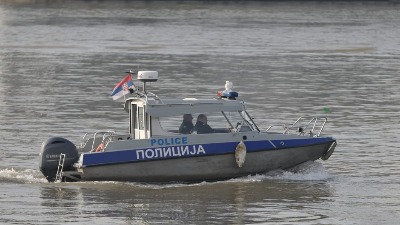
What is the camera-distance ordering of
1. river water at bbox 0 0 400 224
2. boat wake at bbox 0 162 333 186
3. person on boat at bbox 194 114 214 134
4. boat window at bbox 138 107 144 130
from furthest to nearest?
boat wake at bbox 0 162 333 186 → boat window at bbox 138 107 144 130 → person on boat at bbox 194 114 214 134 → river water at bbox 0 0 400 224

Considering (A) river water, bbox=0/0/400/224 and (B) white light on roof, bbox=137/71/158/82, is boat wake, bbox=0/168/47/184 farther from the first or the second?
(B) white light on roof, bbox=137/71/158/82

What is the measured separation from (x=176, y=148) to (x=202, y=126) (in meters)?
0.90

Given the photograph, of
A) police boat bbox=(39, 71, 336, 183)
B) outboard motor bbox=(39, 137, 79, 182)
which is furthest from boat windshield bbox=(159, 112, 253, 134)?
outboard motor bbox=(39, 137, 79, 182)

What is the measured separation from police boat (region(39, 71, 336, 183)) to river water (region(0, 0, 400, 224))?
1.00 ft

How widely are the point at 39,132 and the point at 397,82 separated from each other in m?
21.5

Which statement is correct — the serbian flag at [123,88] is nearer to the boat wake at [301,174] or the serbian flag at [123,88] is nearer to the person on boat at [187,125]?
the person on boat at [187,125]

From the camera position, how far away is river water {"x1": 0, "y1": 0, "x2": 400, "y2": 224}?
26.1 metres

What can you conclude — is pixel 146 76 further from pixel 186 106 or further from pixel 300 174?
pixel 300 174

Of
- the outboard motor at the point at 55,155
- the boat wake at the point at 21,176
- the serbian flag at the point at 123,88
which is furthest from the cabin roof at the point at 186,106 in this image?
the boat wake at the point at 21,176

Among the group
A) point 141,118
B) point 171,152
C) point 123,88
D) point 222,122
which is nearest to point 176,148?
point 171,152

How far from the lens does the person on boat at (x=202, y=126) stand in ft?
93.4

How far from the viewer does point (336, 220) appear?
81.6 feet

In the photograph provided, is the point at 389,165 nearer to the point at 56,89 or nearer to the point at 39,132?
the point at 39,132

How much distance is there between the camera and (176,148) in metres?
28.0
